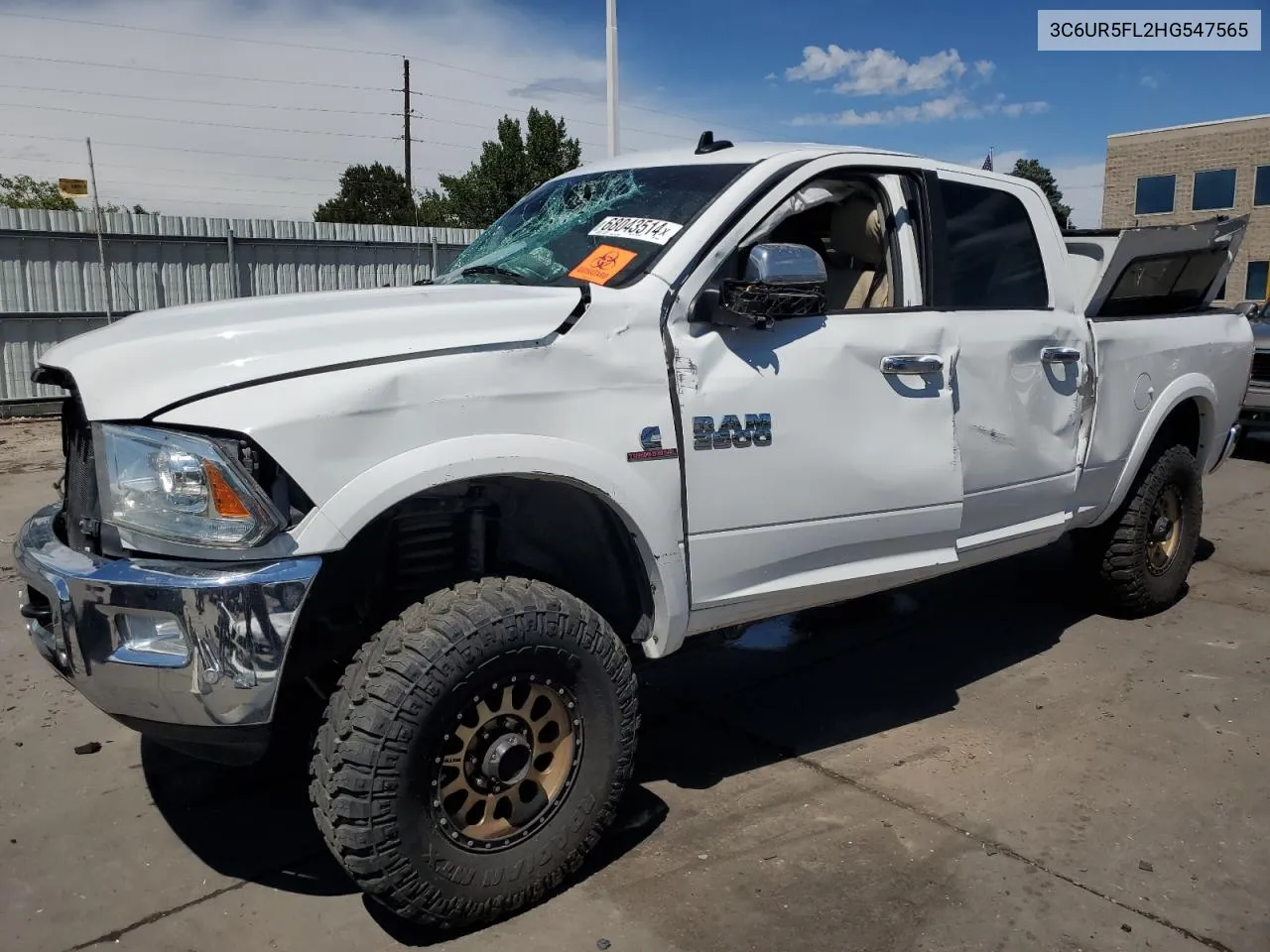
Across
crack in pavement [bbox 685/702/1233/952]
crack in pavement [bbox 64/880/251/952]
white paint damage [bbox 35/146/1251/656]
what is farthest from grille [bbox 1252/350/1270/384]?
crack in pavement [bbox 64/880/251/952]

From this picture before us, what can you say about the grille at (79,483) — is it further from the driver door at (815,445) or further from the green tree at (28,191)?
the green tree at (28,191)

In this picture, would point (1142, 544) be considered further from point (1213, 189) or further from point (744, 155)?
point (1213, 189)

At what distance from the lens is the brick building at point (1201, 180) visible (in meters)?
36.9

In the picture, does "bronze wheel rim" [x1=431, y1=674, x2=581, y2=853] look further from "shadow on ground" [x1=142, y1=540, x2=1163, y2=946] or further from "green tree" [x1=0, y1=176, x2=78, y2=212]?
"green tree" [x1=0, y1=176, x2=78, y2=212]

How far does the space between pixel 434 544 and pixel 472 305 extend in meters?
0.67

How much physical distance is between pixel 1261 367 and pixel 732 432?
10.0m

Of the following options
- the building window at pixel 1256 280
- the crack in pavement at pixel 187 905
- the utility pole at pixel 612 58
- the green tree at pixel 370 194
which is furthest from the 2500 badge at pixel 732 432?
the green tree at pixel 370 194

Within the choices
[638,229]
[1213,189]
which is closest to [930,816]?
[638,229]

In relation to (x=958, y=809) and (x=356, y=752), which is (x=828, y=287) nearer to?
(x=958, y=809)

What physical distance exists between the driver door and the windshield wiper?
24.3 inches

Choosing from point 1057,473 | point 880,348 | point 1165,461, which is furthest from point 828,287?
point 1165,461

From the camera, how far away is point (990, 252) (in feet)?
14.0

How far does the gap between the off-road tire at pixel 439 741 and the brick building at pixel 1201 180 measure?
38860 millimetres

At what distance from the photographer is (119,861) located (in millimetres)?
3203
